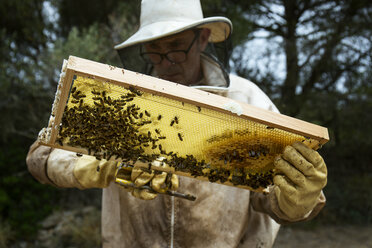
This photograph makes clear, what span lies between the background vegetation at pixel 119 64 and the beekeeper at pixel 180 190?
10.3 feet

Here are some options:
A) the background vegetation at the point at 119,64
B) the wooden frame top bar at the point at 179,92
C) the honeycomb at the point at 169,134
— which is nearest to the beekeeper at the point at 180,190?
the honeycomb at the point at 169,134

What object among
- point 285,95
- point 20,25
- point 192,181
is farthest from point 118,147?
point 20,25

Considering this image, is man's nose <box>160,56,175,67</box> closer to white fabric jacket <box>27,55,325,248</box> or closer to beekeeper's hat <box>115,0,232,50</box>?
beekeeper's hat <box>115,0,232,50</box>

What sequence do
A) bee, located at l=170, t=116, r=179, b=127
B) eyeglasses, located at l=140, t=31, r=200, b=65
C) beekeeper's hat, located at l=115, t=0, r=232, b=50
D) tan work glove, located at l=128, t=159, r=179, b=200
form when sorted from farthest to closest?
eyeglasses, located at l=140, t=31, r=200, b=65 → beekeeper's hat, located at l=115, t=0, r=232, b=50 → tan work glove, located at l=128, t=159, r=179, b=200 → bee, located at l=170, t=116, r=179, b=127

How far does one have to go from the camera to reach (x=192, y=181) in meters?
2.81

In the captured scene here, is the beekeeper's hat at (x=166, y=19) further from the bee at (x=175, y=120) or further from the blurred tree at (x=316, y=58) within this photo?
the blurred tree at (x=316, y=58)

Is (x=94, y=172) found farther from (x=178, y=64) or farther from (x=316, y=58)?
(x=316, y=58)

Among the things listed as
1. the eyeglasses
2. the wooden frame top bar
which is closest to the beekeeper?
the eyeglasses

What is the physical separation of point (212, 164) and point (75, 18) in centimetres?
826

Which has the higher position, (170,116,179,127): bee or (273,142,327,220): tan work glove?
(170,116,179,127): bee

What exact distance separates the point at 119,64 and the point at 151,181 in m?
4.28

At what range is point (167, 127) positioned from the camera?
2.10m

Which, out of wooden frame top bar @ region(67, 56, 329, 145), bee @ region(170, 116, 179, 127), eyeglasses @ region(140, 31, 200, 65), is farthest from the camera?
eyeglasses @ region(140, 31, 200, 65)

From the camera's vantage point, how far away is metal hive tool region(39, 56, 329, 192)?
174 centimetres
